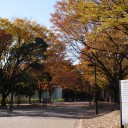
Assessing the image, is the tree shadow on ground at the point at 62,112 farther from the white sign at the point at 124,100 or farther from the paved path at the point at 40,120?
the white sign at the point at 124,100

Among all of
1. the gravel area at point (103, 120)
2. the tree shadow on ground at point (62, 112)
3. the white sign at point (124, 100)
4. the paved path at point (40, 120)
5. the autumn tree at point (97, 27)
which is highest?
the autumn tree at point (97, 27)

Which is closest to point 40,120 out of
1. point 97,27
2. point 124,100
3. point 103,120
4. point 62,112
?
point 103,120

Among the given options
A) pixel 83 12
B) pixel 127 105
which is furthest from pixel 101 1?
pixel 127 105

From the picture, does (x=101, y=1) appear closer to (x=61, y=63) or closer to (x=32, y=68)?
(x=61, y=63)

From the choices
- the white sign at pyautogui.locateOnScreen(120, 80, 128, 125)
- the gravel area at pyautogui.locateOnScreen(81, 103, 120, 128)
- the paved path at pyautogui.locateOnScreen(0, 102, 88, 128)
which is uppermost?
the white sign at pyautogui.locateOnScreen(120, 80, 128, 125)

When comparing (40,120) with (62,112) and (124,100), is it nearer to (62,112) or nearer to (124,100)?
(62,112)

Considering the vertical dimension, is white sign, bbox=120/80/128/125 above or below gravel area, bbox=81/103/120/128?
above

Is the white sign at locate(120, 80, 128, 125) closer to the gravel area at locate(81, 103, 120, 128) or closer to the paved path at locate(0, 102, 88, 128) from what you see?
the gravel area at locate(81, 103, 120, 128)

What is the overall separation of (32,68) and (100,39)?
20.4 metres

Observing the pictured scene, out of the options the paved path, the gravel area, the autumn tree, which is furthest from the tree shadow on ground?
the autumn tree

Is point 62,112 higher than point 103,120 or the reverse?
the reverse

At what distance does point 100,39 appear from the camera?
93.4 ft

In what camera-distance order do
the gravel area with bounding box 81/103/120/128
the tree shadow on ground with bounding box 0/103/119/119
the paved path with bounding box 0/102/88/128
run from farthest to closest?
the tree shadow on ground with bounding box 0/103/119/119
the paved path with bounding box 0/102/88/128
the gravel area with bounding box 81/103/120/128

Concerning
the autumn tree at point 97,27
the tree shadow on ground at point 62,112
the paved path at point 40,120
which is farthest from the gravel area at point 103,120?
the autumn tree at point 97,27
